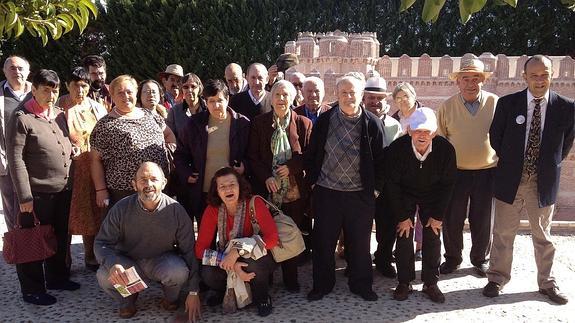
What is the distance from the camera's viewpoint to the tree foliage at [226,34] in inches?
898

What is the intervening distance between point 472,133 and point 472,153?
0.19 meters

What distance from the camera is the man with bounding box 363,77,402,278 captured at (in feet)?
14.8

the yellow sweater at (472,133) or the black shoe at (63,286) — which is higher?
the yellow sweater at (472,133)

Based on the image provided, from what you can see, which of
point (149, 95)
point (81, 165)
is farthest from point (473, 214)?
point (81, 165)

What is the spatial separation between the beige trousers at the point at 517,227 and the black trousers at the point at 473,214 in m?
0.32

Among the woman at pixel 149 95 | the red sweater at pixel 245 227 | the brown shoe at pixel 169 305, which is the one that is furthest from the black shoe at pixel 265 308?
the woman at pixel 149 95

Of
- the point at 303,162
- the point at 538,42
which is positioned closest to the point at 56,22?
the point at 303,162

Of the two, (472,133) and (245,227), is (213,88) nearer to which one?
(245,227)

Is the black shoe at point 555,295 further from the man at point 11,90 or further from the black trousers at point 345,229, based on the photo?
the man at point 11,90

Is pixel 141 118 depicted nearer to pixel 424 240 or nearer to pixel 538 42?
pixel 424 240

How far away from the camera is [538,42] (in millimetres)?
23500

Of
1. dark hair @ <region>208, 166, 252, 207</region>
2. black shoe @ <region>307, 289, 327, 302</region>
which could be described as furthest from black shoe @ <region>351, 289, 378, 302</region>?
dark hair @ <region>208, 166, 252, 207</region>

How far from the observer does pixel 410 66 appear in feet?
59.9

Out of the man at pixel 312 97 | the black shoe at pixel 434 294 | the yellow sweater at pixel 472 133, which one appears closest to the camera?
the black shoe at pixel 434 294
